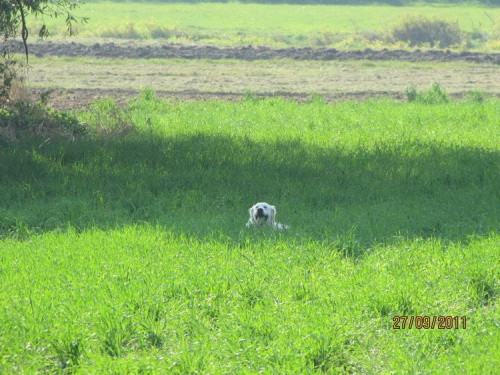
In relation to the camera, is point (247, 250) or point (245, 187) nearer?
point (247, 250)

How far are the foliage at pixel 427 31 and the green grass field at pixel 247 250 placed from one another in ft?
103

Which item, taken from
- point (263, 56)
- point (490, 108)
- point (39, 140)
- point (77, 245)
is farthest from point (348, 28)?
point (77, 245)

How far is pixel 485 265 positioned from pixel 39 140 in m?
8.95

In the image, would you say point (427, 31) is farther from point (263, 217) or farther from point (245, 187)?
point (263, 217)

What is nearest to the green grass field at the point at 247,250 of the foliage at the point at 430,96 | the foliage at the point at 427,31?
the foliage at the point at 430,96

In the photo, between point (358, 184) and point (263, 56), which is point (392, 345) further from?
point (263, 56)

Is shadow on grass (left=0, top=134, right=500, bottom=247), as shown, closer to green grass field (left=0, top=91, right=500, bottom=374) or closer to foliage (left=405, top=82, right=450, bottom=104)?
green grass field (left=0, top=91, right=500, bottom=374)

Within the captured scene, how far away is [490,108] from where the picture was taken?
17.5 m

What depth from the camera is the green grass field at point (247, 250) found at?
17.3 feet

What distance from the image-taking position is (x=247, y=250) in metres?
7.61
